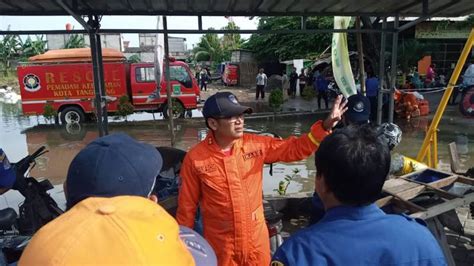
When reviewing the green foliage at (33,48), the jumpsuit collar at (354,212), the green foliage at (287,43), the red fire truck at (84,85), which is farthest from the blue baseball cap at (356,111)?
the green foliage at (33,48)

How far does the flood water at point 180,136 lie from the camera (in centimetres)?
708

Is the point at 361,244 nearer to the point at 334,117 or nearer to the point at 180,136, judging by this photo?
the point at 334,117

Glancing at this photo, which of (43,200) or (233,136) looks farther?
(43,200)

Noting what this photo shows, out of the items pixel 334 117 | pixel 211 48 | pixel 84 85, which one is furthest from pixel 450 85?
pixel 211 48

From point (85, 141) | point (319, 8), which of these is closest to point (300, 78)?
point (85, 141)

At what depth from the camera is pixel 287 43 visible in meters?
23.0

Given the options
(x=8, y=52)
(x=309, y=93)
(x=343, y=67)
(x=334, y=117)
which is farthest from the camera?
(x=8, y=52)

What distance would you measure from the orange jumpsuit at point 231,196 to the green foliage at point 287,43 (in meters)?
18.2

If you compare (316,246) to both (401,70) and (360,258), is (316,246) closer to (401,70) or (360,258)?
(360,258)

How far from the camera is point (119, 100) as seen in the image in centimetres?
1230

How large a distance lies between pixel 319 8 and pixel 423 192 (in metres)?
1.87

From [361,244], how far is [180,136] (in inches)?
371

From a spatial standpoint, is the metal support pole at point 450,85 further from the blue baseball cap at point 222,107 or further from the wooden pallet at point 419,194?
the blue baseball cap at point 222,107

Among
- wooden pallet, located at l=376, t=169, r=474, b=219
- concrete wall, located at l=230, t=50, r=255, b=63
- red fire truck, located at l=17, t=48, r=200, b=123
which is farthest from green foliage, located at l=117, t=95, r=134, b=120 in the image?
concrete wall, located at l=230, t=50, r=255, b=63
